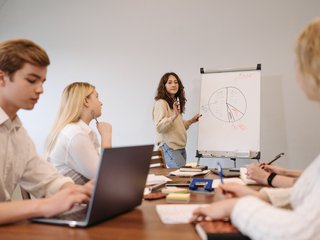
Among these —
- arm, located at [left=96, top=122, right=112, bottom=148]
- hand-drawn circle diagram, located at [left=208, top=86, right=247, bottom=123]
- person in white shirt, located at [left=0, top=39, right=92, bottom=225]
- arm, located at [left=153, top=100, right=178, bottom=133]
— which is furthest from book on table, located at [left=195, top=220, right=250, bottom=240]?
hand-drawn circle diagram, located at [left=208, top=86, right=247, bottom=123]

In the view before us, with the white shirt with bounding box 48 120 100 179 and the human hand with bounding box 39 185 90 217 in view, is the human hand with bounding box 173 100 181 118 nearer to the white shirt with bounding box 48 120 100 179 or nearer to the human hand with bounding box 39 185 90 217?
the white shirt with bounding box 48 120 100 179

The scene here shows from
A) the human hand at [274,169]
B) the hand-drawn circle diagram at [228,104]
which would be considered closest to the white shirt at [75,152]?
the human hand at [274,169]

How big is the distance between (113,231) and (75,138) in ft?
2.75

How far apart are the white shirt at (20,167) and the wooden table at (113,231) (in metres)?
0.27

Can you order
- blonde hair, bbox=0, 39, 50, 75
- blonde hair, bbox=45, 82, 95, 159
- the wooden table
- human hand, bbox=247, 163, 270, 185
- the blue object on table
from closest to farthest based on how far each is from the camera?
the wooden table → blonde hair, bbox=0, 39, 50, 75 → the blue object on table → human hand, bbox=247, 163, 270, 185 → blonde hair, bbox=45, 82, 95, 159

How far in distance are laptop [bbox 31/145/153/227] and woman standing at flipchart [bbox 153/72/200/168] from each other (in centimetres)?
204

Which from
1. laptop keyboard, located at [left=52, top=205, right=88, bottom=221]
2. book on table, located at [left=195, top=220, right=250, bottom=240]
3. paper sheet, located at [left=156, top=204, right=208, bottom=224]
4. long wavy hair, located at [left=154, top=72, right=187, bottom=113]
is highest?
long wavy hair, located at [left=154, top=72, right=187, bottom=113]

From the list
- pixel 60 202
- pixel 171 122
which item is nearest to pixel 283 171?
pixel 60 202

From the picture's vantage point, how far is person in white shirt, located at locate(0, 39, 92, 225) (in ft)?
3.13

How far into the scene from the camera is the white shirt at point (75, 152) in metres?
1.62

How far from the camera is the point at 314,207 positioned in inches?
28.0

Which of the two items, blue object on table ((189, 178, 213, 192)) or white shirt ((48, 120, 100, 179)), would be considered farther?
white shirt ((48, 120, 100, 179))

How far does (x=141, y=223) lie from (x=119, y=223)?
0.06 meters

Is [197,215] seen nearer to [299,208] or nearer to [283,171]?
[299,208]
